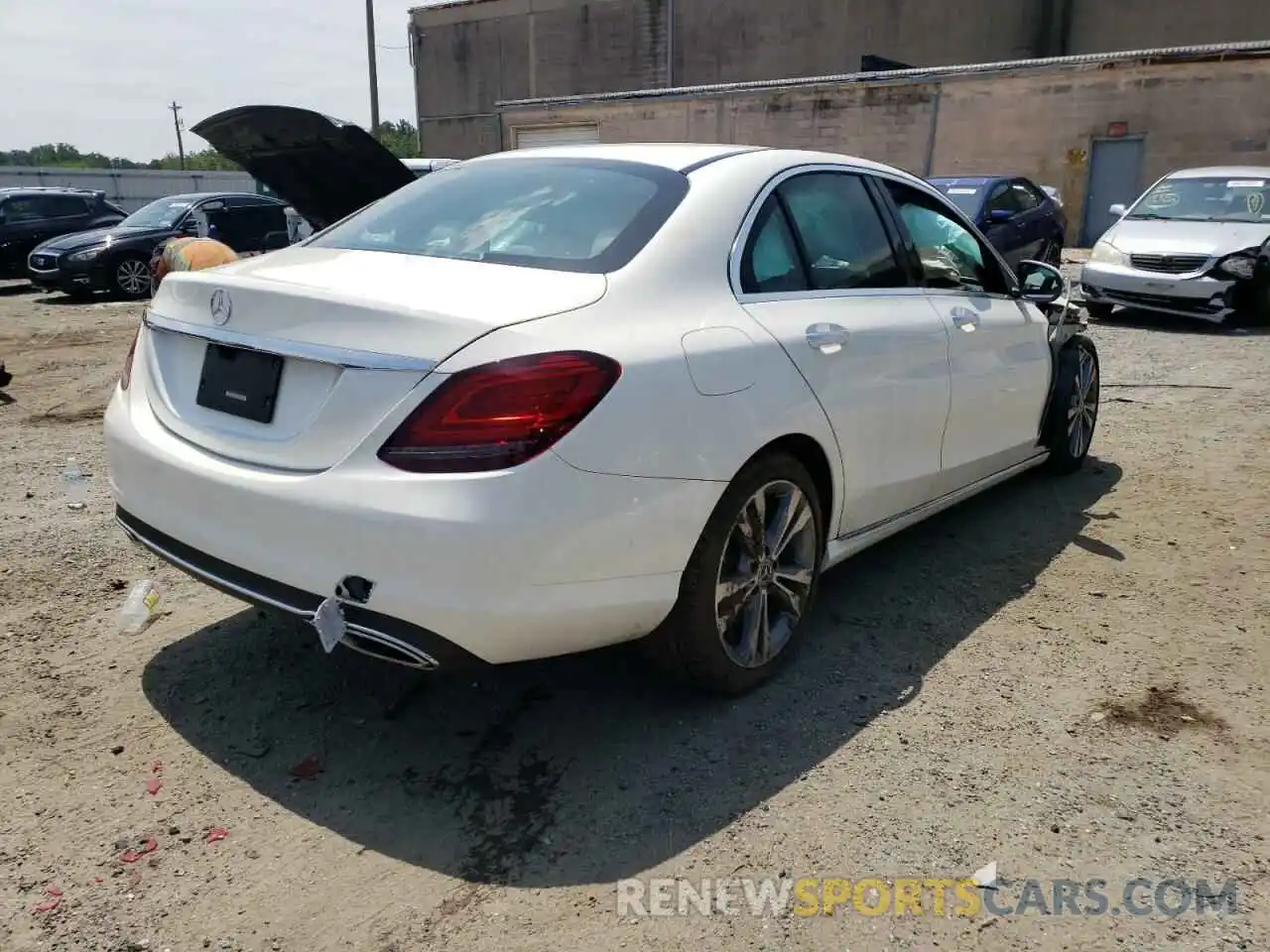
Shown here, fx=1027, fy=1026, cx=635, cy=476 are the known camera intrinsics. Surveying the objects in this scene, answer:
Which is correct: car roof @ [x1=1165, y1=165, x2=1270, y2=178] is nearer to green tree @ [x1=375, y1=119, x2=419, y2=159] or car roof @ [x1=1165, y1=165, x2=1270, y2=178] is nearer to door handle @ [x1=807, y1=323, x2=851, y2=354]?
door handle @ [x1=807, y1=323, x2=851, y2=354]

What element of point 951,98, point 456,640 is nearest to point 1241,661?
point 456,640

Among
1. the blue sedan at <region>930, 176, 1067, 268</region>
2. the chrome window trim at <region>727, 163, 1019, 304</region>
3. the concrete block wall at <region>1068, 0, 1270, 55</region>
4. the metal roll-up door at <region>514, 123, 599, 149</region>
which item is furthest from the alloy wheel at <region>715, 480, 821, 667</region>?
the concrete block wall at <region>1068, 0, 1270, 55</region>

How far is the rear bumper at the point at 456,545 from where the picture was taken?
2359 mm

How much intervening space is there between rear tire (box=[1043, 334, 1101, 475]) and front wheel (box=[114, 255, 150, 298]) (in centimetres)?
1331

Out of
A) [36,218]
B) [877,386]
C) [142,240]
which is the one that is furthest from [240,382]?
[36,218]

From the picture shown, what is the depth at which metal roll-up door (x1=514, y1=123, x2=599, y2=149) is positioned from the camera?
89.0 ft

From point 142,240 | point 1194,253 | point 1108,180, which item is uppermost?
point 1108,180

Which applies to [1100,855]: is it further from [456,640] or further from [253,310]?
[253,310]

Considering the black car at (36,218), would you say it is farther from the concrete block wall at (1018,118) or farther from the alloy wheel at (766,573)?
the alloy wheel at (766,573)

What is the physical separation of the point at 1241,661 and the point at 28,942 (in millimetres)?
3635

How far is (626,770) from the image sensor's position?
112 inches

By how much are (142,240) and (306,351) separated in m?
14.1

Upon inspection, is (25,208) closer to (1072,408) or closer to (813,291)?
(1072,408)

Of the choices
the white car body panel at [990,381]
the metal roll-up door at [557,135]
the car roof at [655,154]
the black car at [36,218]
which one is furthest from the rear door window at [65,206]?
the white car body panel at [990,381]
